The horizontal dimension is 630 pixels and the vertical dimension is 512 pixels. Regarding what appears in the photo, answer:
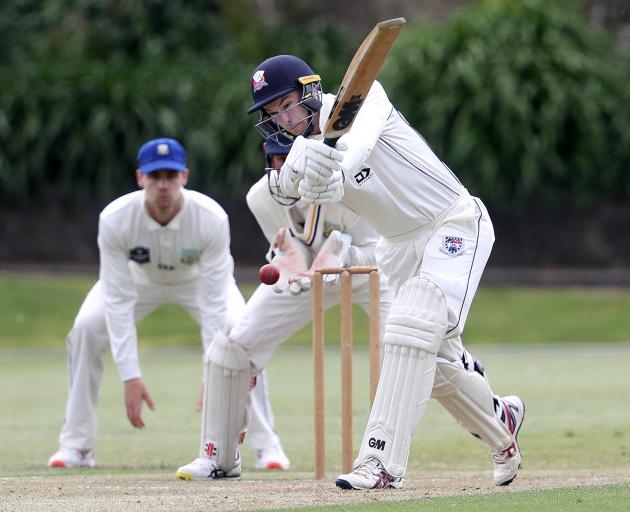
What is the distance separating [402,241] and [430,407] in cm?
452

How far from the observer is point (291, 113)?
4.94m

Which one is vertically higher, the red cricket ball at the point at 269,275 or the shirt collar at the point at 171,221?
the shirt collar at the point at 171,221

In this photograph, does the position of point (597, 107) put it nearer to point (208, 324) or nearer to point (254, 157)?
point (254, 157)

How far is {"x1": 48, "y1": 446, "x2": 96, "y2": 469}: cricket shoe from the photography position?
6637 mm

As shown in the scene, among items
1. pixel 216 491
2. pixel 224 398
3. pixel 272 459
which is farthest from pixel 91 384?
pixel 216 491

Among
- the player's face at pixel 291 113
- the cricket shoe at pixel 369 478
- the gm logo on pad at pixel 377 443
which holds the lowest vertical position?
the cricket shoe at pixel 369 478

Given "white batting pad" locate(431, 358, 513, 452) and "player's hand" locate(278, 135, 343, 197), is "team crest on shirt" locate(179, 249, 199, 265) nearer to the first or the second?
"white batting pad" locate(431, 358, 513, 452)

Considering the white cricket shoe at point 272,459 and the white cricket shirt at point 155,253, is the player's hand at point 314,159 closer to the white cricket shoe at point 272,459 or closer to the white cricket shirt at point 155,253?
the white cricket shirt at point 155,253

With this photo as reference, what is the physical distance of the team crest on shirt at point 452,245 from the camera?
16.4 feet

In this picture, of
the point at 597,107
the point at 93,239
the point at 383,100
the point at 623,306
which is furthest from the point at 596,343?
the point at 383,100

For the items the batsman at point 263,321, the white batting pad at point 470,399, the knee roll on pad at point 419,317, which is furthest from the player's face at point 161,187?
the knee roll on pad at point 419,317

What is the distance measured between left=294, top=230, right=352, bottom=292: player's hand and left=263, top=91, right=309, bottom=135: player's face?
818 millimetres

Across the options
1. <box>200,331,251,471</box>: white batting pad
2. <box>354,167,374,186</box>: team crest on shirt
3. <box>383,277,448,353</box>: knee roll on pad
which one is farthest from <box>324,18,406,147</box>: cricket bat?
<box>200,331,251,471</box>: white batting pad

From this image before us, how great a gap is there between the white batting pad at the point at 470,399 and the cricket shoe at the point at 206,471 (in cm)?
111
